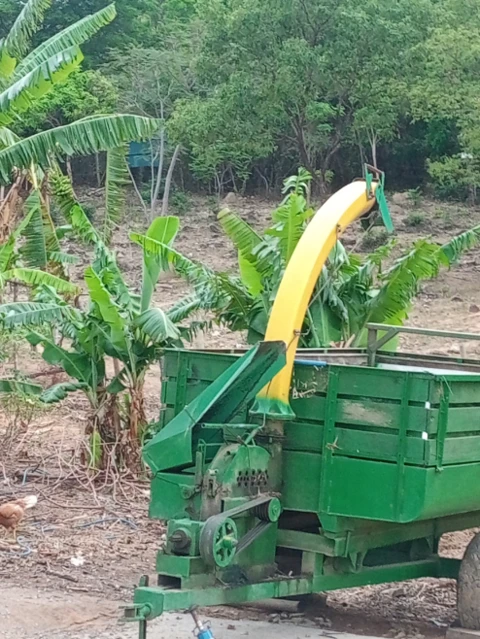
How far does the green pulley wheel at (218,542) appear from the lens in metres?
4.62

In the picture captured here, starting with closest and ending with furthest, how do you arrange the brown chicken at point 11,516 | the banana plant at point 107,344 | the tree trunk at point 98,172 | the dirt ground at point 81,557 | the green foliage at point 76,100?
the dirt ground at point 81,557 < the brown chicken at point 11,516 < the banana plant at point 107,344 < the green foliage at point 76,100 < the tree trunk at point 98,172

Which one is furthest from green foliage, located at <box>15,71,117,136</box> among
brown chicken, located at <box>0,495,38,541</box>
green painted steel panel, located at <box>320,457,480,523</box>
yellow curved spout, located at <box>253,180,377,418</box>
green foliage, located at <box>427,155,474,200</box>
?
green painted steel panel, located at <box>320,457,480,523</box>

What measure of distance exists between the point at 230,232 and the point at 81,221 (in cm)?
163

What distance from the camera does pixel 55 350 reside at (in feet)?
31.8

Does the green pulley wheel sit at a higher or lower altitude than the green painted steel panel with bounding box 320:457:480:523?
lower

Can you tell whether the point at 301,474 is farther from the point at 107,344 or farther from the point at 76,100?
the point at 76,100

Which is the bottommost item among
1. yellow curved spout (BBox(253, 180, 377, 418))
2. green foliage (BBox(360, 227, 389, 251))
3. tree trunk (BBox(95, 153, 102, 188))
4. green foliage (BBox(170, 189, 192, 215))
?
yellow curved spout (BBox(253, 180, 377, 418))

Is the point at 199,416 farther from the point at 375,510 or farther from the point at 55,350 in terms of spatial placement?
the point at 55,350

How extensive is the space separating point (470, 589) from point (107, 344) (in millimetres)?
4865

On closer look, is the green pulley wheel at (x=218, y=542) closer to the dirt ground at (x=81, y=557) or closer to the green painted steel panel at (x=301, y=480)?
the green painted steel panel at (x=301, y=480)

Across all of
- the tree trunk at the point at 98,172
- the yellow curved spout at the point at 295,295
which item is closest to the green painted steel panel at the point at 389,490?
the yellow curved spout at the point at 295,295

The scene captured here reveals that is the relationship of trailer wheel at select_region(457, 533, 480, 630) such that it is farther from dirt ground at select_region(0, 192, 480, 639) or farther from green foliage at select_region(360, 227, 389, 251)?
green foliage at select_region(360, 227, 389, 251)

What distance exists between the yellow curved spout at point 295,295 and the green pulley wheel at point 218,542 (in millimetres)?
677

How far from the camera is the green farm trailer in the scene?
4.84m
